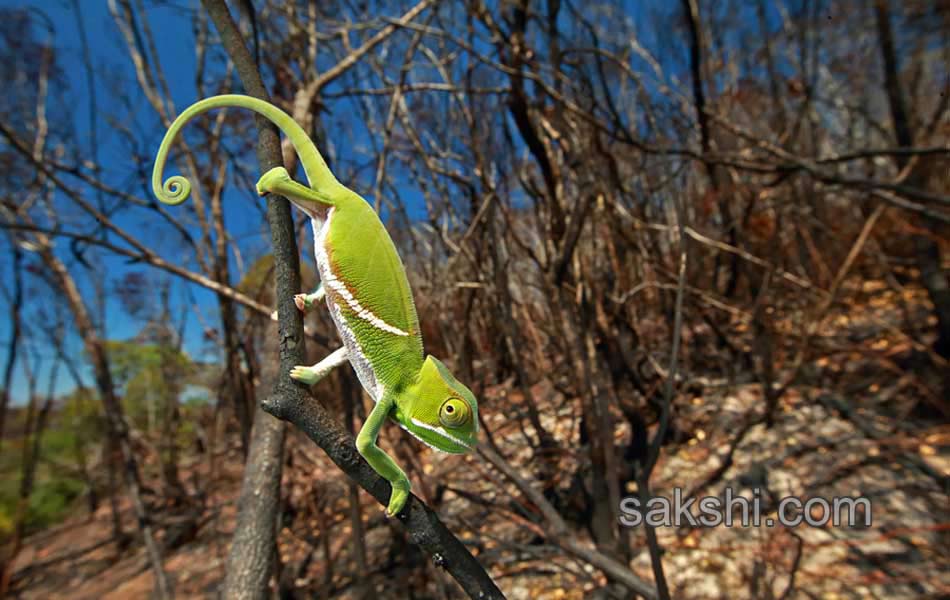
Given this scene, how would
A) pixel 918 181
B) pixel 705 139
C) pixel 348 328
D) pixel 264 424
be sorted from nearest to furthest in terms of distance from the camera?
pixel 348 328 → pixel 264 424 → pixel 705 139 → pixel 918 181

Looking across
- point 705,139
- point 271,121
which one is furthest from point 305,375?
point 705,139

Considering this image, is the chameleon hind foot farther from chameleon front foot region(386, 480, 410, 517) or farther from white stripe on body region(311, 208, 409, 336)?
chameleon front foot region(386, 480, 410, 517)

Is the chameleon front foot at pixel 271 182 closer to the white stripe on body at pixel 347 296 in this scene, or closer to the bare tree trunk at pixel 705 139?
the white stripe on body at pixel 347 296

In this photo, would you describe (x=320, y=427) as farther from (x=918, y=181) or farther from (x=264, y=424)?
(x=918, y=181)

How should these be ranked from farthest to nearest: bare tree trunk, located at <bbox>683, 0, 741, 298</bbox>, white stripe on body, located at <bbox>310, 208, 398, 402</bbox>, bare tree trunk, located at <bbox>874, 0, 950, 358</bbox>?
bare tree trunk, located at <bbox>874, 0, 950, 358</bbox> → bare tree trunk, located at <bbox>683, 0, 741, 298</bbox> → white stripe on body, located at <bbox>310, 208, 398, 402</bbox>

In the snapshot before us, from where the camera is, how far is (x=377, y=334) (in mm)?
385

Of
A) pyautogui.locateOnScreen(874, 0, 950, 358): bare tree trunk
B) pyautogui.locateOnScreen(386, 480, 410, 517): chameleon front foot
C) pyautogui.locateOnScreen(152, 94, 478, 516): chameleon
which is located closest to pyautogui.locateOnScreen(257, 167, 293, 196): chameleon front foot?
pyautogui.locateOnScreen(152, 94, 478, 516): chameleon

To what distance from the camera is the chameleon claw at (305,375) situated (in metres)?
0.39

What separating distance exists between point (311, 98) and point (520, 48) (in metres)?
1.06

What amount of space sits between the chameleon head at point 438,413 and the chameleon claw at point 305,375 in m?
0.08

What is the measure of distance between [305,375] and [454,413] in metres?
0.13

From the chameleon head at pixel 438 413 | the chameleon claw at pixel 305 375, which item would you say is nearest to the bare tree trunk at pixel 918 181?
the chameleon head at pixel 438 413

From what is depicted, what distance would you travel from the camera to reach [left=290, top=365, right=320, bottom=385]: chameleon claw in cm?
39

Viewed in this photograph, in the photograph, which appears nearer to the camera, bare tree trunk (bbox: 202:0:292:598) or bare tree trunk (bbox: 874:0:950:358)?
bare tree trunk (bbox: 202:0:292:598)
